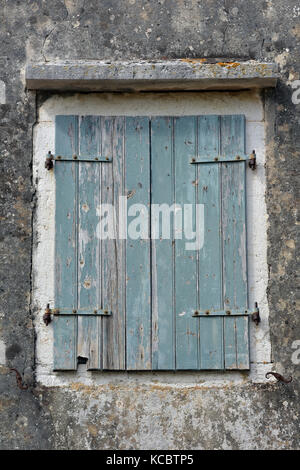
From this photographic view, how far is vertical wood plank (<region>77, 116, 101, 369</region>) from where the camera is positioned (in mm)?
4738

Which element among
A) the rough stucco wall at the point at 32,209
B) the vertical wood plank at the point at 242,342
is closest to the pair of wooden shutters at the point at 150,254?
the vertical wood plank at the point at 242,342

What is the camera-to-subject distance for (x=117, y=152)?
4.92 m

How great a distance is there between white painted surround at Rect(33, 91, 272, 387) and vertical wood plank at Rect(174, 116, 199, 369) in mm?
117

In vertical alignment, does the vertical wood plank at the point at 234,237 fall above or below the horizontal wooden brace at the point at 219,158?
below

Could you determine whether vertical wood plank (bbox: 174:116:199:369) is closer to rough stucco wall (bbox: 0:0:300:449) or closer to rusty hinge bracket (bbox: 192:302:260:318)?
rusty hinge bracket (bbox: 192:302:260:318)

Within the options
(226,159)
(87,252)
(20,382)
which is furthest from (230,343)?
(20,382)

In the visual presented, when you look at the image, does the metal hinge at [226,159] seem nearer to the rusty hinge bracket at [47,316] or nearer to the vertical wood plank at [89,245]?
the vertical wood plank at [89,245]

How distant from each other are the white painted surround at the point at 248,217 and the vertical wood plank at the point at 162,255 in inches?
4.9

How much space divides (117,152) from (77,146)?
27 centimetres

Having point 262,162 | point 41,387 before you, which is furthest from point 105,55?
point 41,387

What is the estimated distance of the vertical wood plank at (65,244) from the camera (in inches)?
186

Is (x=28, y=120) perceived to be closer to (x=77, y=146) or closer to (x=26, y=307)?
(x=77, y=146)

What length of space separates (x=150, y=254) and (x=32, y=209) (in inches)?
32.9

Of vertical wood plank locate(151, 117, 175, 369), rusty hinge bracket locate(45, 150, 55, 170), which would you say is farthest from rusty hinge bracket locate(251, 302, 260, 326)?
rusty hinge bracket locate(45, 150, 55, 170)
